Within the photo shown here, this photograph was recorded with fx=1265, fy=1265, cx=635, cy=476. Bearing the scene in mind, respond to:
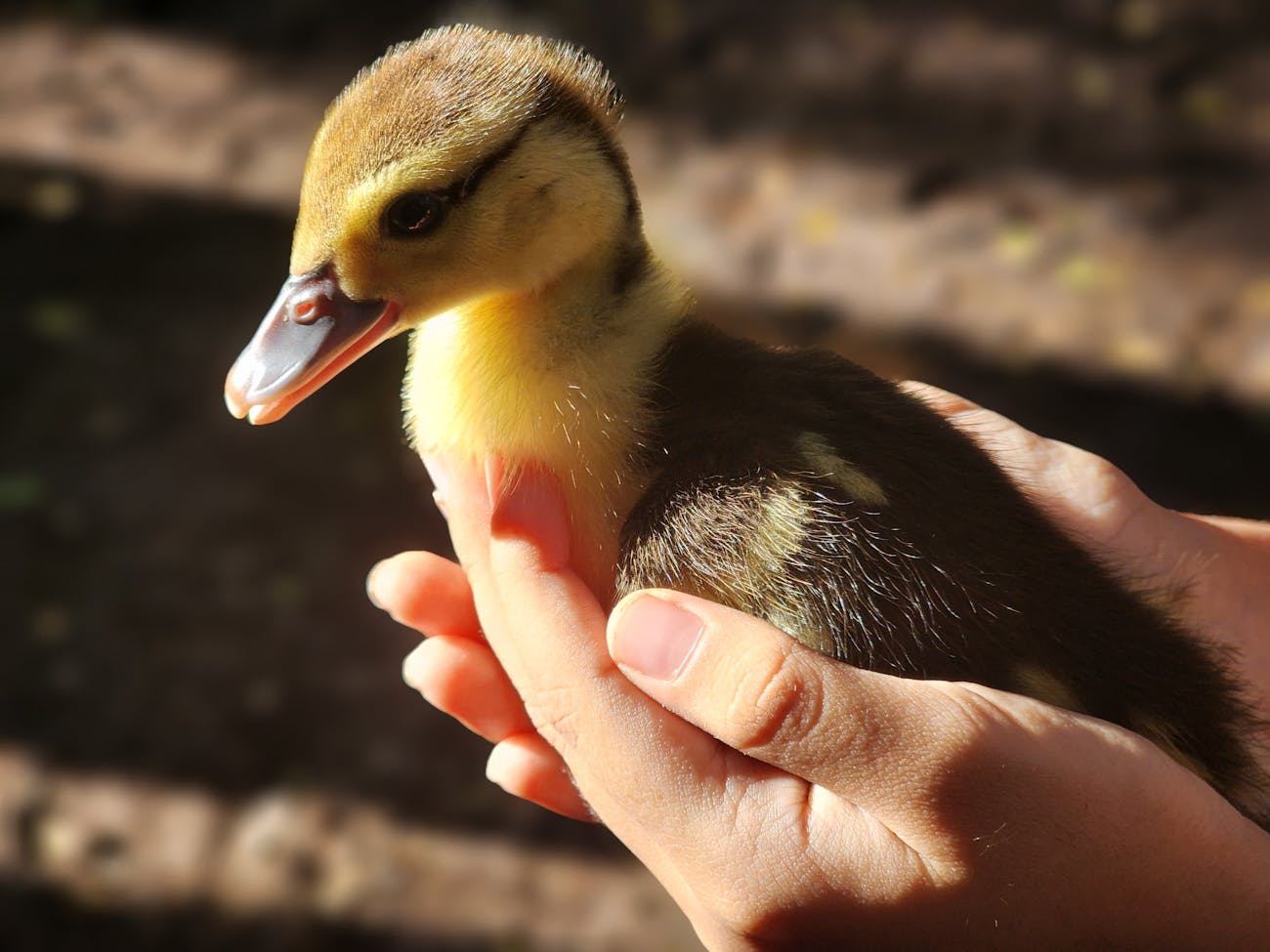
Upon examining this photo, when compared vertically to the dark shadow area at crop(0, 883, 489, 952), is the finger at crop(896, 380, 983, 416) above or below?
above

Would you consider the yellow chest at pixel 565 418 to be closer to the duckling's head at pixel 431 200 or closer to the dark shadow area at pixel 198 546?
the duckling's head at pixel 431 200

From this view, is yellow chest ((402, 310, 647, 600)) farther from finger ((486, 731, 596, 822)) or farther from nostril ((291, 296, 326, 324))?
finger ((486, 731, 596, 822))

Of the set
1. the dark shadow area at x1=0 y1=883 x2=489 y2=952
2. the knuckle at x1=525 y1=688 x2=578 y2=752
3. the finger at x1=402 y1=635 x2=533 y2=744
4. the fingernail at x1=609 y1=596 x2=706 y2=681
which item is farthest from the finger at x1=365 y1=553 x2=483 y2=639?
the dark shadow area at x1=0 y1=883 x2=489 y2=952

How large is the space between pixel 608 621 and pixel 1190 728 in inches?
27.3

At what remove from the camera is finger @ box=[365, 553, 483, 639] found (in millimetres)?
1752

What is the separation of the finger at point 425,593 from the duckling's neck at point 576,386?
0.24m

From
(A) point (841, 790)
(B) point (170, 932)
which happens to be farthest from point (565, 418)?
(B) point (170, 932)

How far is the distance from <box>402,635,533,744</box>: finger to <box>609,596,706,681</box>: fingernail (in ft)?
1.61

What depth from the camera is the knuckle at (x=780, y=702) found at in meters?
1.24

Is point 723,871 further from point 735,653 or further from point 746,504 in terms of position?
point 746,504

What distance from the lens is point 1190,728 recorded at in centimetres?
147

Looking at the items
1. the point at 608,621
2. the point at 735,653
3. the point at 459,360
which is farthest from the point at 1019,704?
the point at 459,360

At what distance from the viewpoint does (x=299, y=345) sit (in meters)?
1.46

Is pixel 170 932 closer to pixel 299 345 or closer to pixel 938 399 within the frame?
pixel 299 345
